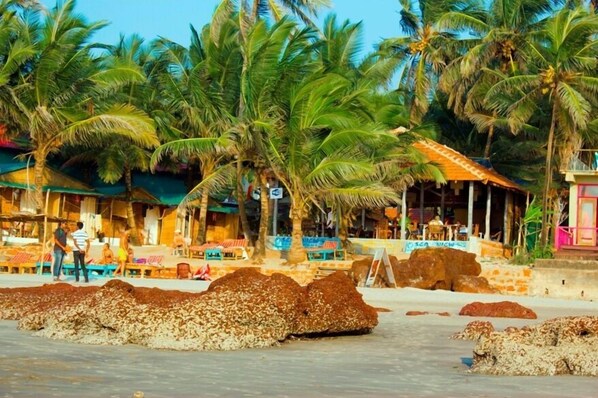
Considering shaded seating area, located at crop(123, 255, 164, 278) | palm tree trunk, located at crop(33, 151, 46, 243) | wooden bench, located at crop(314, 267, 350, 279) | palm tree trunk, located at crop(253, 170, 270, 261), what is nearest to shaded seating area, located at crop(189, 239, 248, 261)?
palm tree trunk, located at crop(253, 170, 270, 261)

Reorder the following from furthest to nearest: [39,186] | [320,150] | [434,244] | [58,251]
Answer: [434,244] < [39,186] < [320,150] < [58,251]

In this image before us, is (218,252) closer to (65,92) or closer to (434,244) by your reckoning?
(434,244)

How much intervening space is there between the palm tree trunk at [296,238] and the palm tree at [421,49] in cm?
1105

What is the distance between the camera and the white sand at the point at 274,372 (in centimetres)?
817

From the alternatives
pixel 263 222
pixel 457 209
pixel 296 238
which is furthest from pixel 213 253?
pixel 457 209

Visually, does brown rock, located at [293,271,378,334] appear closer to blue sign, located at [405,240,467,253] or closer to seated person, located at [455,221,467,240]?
blue sign, located at [405,240,467,253]

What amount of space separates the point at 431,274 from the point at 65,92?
558 inches

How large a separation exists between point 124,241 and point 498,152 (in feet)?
66.7

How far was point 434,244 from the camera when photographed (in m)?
31.3

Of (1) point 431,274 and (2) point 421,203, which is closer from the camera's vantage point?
(1) point 431,274

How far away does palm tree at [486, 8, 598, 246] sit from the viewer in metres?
29.2

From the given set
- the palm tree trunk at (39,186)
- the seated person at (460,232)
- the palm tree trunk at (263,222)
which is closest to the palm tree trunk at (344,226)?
the palm tree trunk at (263,222)

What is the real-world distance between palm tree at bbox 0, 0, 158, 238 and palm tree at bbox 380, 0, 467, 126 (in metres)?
11.9

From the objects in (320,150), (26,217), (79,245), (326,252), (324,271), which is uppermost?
(320,150)
